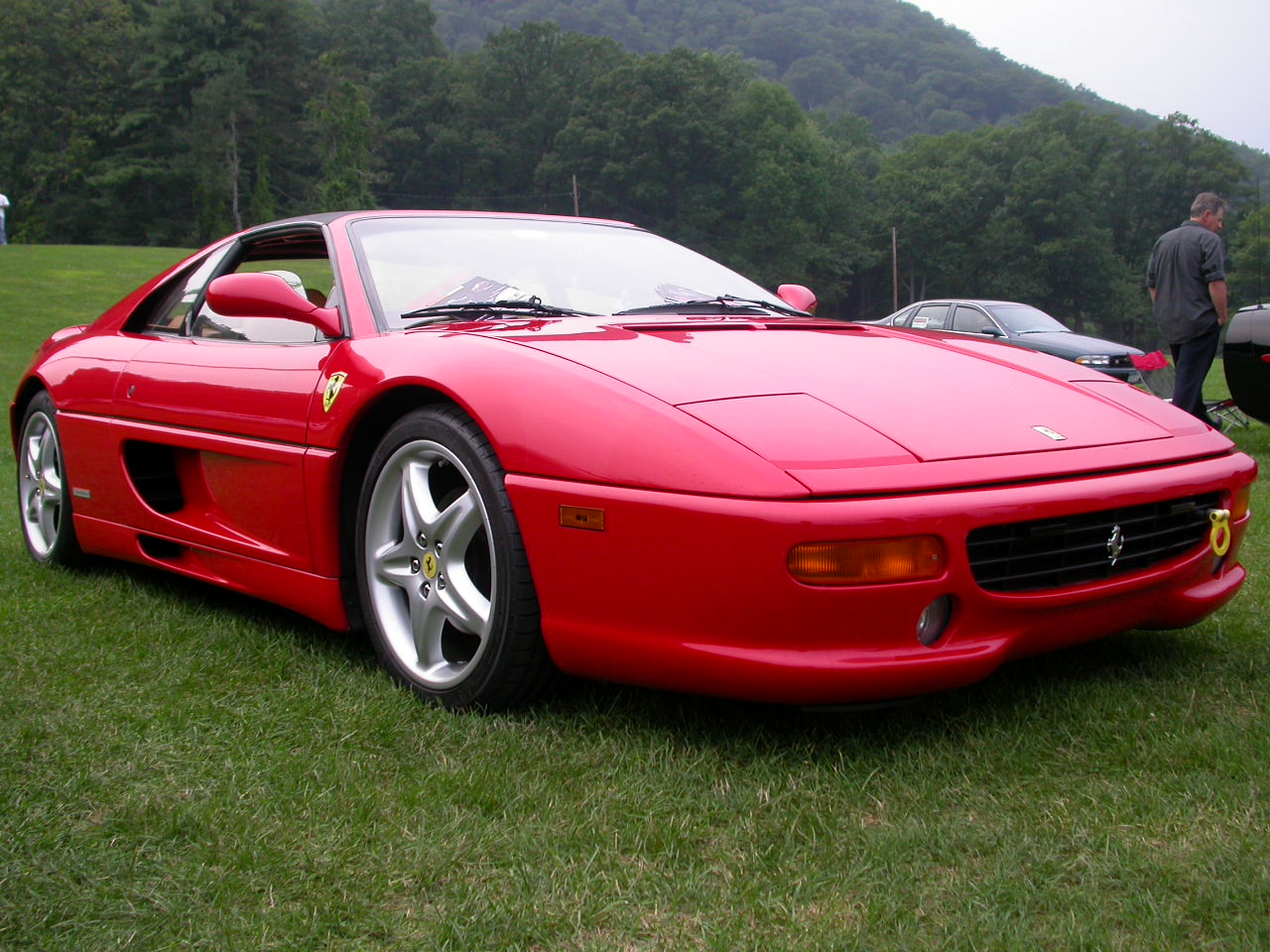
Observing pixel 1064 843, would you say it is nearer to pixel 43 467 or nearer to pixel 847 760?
pixel 847 760

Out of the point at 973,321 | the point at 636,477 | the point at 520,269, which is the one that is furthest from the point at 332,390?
the point at 973,321

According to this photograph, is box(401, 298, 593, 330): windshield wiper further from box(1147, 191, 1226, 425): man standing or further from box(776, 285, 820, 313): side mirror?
box(1147, 191, 1226, 425): man standing

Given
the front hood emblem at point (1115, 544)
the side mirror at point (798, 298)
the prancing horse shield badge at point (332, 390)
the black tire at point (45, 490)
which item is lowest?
the black tire at point (45, 490)

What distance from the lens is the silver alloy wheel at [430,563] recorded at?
7.81 feet

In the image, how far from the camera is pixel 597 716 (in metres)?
2.31

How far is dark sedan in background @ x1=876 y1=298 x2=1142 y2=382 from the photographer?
1240 cm

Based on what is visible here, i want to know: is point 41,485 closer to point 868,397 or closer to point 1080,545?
point 868,397

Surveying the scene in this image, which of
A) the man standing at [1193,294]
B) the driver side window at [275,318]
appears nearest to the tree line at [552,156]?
the man standing at [1193,294]

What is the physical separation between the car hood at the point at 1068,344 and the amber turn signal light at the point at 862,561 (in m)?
11.0

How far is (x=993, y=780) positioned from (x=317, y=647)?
171 cm

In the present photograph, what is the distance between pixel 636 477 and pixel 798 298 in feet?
5.60

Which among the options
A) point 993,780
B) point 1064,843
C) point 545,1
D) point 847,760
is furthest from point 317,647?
point 545,1

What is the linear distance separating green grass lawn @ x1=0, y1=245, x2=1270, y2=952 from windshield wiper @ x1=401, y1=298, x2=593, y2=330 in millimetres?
841

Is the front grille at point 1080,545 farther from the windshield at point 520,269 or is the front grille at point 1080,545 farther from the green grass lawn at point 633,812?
the windshield at point 520,269
